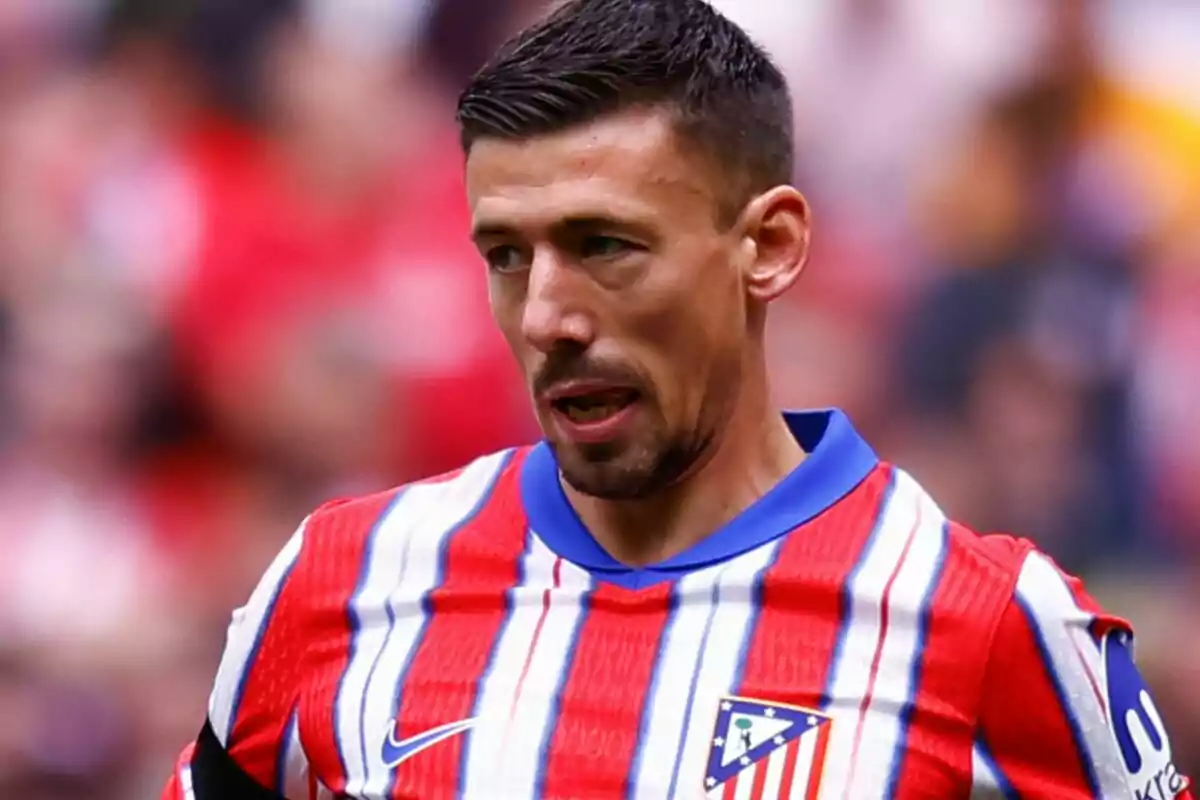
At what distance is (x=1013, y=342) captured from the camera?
11.5 ft

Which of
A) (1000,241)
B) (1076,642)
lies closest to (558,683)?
(1076,642)

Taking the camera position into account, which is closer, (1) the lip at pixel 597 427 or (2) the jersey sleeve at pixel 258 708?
(1) the lip at pixel 597 427

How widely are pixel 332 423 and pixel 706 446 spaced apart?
1826 mm

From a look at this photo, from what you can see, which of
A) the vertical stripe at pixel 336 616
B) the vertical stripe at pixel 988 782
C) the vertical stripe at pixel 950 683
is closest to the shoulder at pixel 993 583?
the vertical stripe at pixel 950 683

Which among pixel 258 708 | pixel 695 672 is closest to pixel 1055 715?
pixel 695 672

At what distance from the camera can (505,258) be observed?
173cm

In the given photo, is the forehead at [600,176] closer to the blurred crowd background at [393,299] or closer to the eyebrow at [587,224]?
the eyebrow at [587,224]

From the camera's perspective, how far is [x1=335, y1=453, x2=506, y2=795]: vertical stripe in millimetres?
1760

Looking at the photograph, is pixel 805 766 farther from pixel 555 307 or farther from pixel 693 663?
pixel 555 307

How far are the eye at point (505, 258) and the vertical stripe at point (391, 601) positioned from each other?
27 cm

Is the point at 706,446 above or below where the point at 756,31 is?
below

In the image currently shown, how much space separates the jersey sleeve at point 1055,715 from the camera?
1.63 metres

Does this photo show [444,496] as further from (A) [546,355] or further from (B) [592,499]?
(A) [546,355]

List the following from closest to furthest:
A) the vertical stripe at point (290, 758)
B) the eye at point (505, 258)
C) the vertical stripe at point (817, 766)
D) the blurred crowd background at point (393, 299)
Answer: the vertical stripe at point (817, 766) < the eye at point (505, 258) < the vertical stripe at point (290, 758) < the blurred crowd background at point (393, 299)
